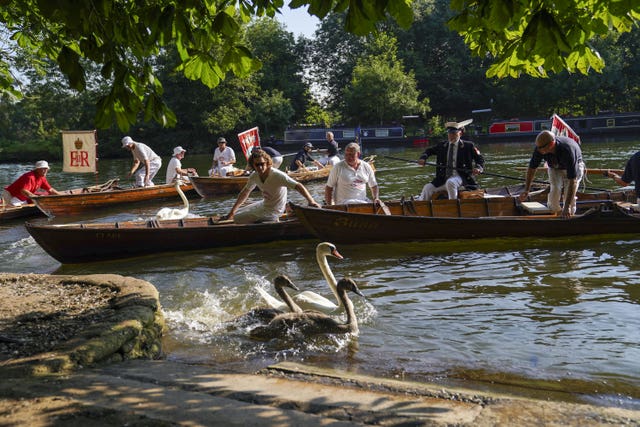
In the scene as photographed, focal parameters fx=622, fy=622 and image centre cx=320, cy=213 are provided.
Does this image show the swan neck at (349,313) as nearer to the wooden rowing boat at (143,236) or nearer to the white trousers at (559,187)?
the wooden rowing boat at (143,236)

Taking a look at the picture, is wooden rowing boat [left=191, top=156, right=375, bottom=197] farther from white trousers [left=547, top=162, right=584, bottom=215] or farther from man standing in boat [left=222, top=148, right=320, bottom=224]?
white trousers [left=547, top=162, right=584, bottom=215]

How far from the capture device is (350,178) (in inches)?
417

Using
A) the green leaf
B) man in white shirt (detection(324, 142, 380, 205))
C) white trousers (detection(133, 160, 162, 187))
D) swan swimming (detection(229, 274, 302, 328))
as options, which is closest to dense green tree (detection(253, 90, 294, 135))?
white trousers (detection(133, 160, 162, 187))

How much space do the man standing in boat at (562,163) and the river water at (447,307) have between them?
0.83m

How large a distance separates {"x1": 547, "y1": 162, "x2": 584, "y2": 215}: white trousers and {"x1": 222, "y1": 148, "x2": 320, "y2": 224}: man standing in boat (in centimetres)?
380

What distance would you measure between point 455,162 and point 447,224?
147 cm

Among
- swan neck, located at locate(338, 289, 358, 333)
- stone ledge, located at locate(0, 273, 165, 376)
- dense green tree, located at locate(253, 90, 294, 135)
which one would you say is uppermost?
dense green tree, located at locate(253, 90, 294, 135)

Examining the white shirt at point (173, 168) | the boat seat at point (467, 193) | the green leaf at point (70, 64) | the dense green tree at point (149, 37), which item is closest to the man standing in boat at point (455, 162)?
the boat seat at point (467, 193)

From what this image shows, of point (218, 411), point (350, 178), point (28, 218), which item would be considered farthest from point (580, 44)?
point (28, 218)

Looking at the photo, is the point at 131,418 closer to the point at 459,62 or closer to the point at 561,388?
the point at 561,388

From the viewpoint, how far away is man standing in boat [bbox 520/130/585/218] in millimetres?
9258

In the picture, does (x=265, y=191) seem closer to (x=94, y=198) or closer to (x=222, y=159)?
(x=94, y=198)

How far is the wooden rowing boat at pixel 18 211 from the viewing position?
14.8m

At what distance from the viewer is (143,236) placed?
10.1 m
